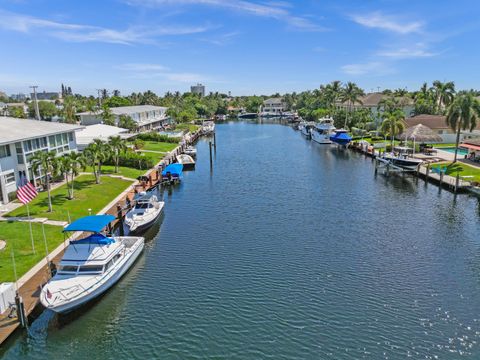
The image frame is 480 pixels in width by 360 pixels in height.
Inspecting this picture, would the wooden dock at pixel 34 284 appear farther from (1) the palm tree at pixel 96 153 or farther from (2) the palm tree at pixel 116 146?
(2) the palm tree at pixel 116 146

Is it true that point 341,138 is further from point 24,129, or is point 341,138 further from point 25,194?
point 25,194

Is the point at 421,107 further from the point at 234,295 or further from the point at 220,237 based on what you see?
the point at 234,295

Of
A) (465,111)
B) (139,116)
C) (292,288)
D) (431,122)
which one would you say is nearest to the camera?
(292,288)

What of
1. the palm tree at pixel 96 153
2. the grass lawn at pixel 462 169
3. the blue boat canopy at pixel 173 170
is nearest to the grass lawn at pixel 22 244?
the palm tree at pixel 96 153

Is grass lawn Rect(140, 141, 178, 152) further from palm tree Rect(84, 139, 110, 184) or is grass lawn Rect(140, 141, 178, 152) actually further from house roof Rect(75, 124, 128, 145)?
palm tree Rect(84, 139, 110, 184)

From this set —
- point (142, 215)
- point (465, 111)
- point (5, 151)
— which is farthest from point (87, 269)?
point (465, 111)

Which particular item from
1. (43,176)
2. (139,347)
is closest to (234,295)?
(139,347)

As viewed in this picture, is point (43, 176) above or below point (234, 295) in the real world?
above

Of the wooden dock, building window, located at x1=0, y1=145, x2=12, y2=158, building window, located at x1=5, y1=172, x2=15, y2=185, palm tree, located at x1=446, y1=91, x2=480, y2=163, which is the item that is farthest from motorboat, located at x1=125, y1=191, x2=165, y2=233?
palm tree, located at x1=446, y1=91, x2=480, y2=163
